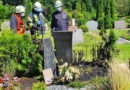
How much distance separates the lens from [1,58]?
5.66 meters

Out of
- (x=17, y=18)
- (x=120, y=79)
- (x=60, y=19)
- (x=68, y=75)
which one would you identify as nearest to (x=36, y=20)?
(x=17, y=18)

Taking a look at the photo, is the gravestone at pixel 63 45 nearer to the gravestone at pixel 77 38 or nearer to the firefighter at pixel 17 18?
the firefighter at pixel 17 18

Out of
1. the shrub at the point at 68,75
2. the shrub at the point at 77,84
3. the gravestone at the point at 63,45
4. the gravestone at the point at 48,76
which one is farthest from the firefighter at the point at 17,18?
the shrub at the point at 77,84

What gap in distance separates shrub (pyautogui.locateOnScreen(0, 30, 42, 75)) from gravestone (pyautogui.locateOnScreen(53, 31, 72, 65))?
51 centimetres

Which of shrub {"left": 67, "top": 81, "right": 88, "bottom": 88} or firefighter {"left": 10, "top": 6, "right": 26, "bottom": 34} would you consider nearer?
shrub {"left": 67, "top": 81, "right": 88, "bottom": 88}

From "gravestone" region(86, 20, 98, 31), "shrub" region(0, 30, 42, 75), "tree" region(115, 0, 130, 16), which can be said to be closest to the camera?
"shrub" region(0, 30, 42, 75)

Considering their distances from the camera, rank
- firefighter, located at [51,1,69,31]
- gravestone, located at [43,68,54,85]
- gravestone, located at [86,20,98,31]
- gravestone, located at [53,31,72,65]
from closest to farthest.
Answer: gravestone, located at [43,68,54,85]
gravestone, located at [53,31,72,65]
firefighter, located at [51,1,69,31]
gravestone, located at [86,20,98,31]

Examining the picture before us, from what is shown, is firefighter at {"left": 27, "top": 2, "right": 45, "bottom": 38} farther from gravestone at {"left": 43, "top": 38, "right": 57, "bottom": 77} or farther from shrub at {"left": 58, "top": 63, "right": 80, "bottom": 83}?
shrub at {"left": 58, "top": 63, "right": 80, "bottom": 83}

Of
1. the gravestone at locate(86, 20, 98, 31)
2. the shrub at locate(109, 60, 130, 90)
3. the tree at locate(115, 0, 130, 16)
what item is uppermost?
the tree at locate(115, 0, 130, 16)

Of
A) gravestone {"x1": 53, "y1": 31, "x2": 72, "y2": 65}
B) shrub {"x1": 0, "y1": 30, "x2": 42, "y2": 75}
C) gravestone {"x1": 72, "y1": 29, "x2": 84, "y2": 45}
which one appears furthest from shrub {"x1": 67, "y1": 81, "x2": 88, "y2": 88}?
gravestone {"x1": 72, "y1": 29, "x2": 84, "y2": 45}

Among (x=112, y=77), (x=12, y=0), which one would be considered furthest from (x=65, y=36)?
(x=12, y=0)

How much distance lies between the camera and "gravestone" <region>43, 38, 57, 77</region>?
567cm

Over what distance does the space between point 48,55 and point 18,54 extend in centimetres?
75

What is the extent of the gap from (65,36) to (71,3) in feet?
146
